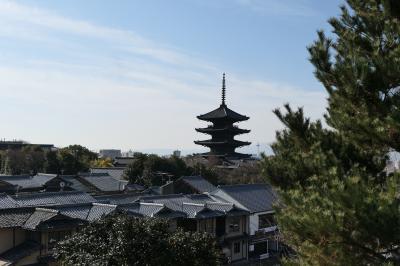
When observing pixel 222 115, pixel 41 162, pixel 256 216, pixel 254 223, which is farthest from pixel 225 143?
pixel 254 223

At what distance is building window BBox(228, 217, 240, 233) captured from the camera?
86.3ft

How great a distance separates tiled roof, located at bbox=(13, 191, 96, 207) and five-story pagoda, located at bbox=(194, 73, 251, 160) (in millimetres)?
31712

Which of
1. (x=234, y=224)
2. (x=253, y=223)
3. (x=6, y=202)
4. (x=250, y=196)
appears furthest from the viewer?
(x=250, y=196)

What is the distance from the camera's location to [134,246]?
1132cm

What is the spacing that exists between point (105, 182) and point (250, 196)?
517 inches

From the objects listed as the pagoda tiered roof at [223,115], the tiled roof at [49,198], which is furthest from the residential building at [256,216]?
the pagoda tiered roof at [223,115]

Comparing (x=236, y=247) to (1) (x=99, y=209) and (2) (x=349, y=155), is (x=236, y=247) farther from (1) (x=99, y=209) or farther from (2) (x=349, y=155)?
(2) (x=349, y=155)

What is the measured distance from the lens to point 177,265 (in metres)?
12.0

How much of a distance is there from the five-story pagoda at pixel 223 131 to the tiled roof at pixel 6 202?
117ft

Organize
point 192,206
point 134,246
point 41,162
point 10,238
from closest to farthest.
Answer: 1. point 134,246
2. point 10,238
3. point 192,206
4. point 41,162

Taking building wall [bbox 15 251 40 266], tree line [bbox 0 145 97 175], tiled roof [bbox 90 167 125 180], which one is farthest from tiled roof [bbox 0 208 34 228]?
tree line [bbox 0 145 97 175]

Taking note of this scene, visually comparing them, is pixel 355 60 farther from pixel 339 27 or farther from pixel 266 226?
pixel 266 226

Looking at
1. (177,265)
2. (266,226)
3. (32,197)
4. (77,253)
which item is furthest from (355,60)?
(266,226)

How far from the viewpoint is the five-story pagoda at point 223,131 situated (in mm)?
56812
